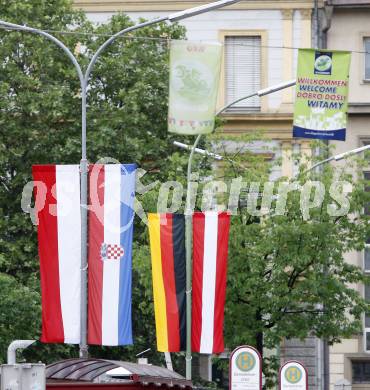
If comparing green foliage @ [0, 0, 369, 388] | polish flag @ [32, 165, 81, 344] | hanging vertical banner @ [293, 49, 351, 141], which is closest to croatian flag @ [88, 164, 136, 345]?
polish flag @ [32, 165, 81, 344]

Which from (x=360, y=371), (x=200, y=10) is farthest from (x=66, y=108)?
(x=200, y=10)

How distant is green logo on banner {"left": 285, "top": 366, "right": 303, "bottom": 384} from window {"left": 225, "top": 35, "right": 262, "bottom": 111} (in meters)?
23.9

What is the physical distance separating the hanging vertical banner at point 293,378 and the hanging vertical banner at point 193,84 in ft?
25.0

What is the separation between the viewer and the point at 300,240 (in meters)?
44.6

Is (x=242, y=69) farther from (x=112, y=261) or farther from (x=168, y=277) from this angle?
(x=112, y=261)

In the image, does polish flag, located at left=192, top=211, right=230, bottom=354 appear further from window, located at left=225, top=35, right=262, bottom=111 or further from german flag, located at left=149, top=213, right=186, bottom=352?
window, located at left=225, top=35, right=262, bottom=111

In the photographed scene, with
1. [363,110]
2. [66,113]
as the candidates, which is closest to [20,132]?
[66,113]

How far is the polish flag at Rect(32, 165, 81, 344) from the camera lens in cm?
3100

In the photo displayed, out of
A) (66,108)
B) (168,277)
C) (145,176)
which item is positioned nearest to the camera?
(168,277)

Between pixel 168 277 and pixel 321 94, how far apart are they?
467 centimetres

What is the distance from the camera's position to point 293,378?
35.1 metres

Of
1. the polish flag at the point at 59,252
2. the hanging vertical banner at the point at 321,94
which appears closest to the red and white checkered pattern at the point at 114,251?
the polish flag at the point at 59,252

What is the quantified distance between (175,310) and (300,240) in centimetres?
967

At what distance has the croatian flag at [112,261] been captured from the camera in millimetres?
30984
